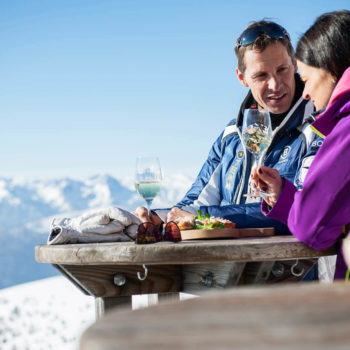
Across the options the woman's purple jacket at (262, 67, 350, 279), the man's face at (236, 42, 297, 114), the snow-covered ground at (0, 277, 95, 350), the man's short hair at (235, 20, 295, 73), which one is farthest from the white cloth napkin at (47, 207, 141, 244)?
the snow-covered ground at (0, 277, 95, 350)

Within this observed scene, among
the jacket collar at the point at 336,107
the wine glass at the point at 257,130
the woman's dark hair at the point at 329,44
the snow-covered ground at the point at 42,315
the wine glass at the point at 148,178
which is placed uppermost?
the woman's dark hair at the point at 329,44

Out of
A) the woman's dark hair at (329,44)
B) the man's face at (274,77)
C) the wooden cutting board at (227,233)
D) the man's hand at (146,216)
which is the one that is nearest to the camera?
the woman's dark hair at (329,44)

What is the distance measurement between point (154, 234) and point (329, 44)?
880mm

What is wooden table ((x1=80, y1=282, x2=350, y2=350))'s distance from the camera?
31 centimetres

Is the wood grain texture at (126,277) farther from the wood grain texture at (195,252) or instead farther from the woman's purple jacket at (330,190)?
the woman's purple jacket at (330,190)

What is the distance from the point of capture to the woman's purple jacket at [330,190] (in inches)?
64.9

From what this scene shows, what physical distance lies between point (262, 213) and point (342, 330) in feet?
6.25

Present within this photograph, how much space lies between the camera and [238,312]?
0.36 meters

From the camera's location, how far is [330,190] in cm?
165

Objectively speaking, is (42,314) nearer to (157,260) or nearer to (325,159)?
(157,260)

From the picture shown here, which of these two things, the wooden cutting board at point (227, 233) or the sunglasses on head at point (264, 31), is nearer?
the wooden cutting board at point (227, 233)

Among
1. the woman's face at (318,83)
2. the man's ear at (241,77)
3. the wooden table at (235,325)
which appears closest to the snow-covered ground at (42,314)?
the man's ear at (241,77)

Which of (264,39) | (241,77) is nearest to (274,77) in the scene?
(264,39)

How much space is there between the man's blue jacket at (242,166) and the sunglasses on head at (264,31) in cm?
33
